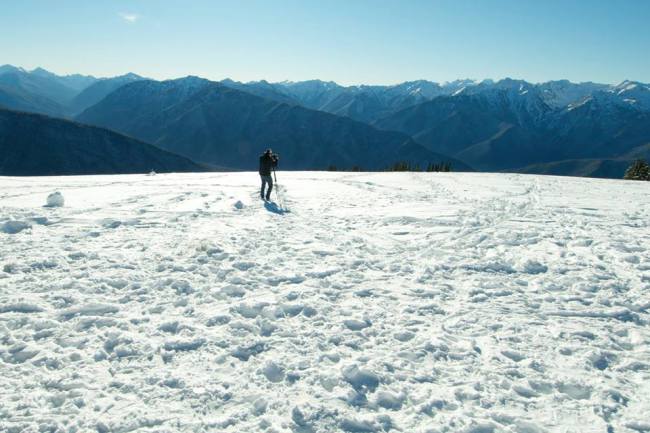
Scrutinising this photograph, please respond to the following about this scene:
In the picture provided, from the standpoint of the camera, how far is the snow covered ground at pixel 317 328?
5.46 meters

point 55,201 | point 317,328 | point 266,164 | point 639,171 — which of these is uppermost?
point 639,171

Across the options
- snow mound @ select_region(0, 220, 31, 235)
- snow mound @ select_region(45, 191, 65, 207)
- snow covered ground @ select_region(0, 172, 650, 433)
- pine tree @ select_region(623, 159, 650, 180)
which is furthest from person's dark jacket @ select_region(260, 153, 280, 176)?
pine tree @ select_region(623, 159, 650, 180)

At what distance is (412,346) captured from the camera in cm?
704

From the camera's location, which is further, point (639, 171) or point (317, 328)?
point (639, 171)

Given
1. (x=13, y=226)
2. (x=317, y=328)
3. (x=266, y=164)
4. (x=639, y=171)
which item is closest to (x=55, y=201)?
(x=13, y=226)

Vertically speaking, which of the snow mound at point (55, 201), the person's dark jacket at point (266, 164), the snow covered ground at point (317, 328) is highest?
the person's dark jacket at point (266, 164)

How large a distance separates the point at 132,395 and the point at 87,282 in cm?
456

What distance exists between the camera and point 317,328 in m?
7.60

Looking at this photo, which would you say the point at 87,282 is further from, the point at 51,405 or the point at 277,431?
the point at 277,431

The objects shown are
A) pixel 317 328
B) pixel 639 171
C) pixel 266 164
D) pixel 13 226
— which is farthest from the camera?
pixel 639 171

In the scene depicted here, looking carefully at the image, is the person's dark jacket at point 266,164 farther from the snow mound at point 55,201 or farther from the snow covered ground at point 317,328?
the snow mound at point 55,201

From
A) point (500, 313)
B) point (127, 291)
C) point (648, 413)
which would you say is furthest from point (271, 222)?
point (648, 413)

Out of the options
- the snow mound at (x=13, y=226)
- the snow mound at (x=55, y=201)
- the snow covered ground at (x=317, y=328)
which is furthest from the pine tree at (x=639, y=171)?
the snow mound at (x=13, y=226)

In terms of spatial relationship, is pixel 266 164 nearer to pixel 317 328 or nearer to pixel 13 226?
pixel 13 226
